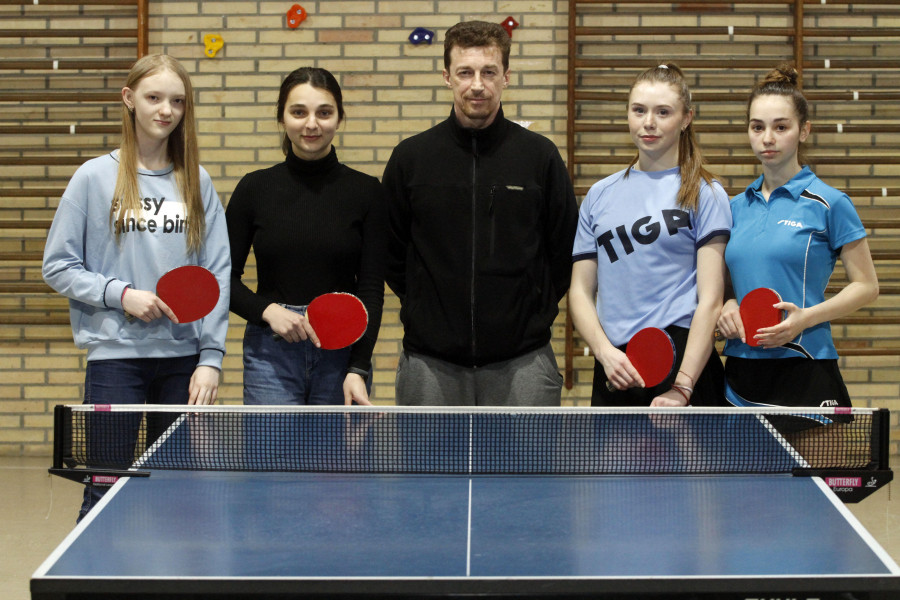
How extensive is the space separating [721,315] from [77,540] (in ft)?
6.32

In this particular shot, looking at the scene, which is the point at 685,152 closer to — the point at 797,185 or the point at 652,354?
the point at 797,185

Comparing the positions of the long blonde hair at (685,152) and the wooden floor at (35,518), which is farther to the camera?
the wooden floor at (35,518)

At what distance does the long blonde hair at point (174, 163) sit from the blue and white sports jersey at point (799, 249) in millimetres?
1692

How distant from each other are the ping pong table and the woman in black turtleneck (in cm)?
30

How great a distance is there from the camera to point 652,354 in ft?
8.77

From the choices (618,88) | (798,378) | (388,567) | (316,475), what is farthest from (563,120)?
(388,567)

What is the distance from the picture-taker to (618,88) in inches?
212

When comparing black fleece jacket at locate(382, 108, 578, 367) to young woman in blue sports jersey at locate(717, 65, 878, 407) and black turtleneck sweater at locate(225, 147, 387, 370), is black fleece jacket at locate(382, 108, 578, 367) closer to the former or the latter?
black turtleneck sweater at locate(225, 147, 387, 370)

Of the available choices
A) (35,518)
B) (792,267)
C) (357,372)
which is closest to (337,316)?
(357,372)

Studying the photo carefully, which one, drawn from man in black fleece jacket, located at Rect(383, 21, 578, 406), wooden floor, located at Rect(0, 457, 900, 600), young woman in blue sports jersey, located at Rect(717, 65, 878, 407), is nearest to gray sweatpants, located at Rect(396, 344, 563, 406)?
man in black fleece jacket, located at Rect(383, 21, 578, 406)

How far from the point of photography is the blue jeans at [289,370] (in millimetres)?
3033

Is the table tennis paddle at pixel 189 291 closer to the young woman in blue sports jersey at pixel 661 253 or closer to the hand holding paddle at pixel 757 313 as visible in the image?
the young woman in blue sports jersey at pixel 661 253

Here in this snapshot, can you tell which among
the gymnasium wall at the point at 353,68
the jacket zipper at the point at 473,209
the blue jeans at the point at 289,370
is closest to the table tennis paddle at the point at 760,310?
the jacket zipper at the point at 473,209

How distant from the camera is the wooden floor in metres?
3.82
